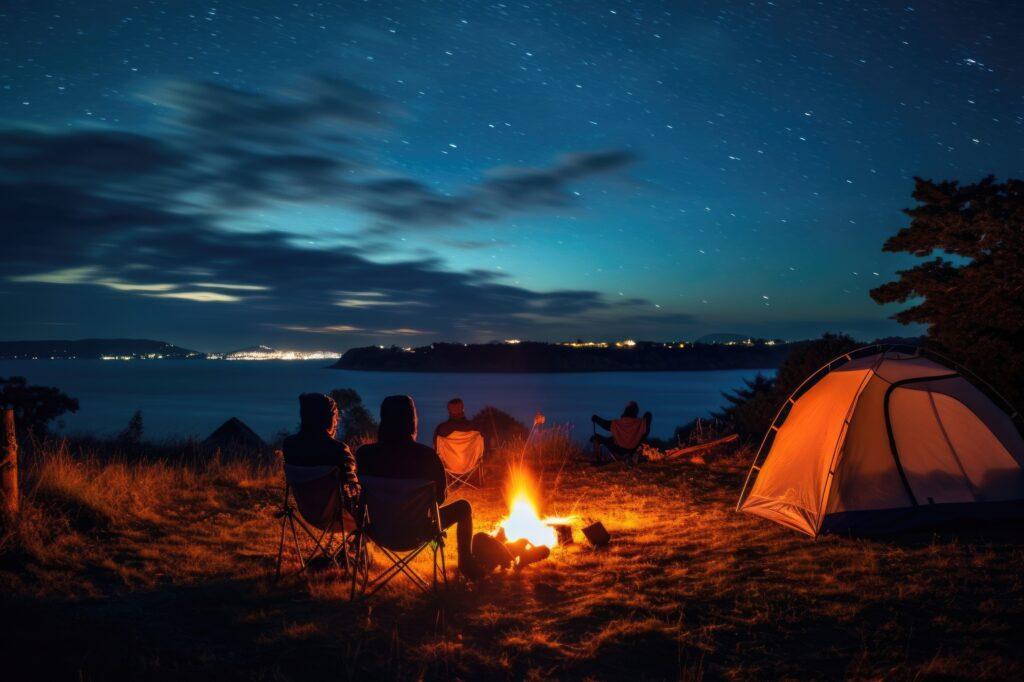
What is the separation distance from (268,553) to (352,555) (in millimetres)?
1034

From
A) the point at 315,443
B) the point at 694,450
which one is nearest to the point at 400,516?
the point at 315,443

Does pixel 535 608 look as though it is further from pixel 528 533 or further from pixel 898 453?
pixel 898 453

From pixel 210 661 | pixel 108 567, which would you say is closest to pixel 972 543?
pixel 210 661

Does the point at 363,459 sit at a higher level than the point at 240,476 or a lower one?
higher

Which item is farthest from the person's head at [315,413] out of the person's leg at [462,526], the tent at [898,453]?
the tent at [898,453]

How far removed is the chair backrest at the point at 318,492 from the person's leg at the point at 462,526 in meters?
0.82

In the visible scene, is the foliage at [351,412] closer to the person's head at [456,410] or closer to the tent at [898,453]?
the person's head at [456,410]

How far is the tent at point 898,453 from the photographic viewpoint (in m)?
6.09

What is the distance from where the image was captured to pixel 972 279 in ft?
34.6

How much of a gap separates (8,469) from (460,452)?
4729 millimetres

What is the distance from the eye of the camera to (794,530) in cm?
619

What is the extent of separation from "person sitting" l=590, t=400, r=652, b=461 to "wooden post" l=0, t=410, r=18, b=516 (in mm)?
7502

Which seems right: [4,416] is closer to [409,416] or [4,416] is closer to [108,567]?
[108,567]

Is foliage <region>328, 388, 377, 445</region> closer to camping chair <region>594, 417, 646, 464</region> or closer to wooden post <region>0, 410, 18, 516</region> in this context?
camping chair <region>594, 417, 646, 464</region>
